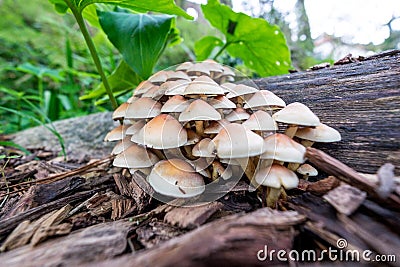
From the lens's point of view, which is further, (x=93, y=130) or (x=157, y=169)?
(x=93, y=130)

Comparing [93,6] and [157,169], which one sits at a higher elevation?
[93,6]

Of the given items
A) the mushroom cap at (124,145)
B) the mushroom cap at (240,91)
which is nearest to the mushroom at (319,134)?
the mushroom cap at (240,91)

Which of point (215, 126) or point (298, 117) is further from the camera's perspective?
point (215, 126)

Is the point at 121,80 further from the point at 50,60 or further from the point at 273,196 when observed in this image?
the point at 50,60

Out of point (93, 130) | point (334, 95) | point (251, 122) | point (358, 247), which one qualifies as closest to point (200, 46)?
point (93, 130)

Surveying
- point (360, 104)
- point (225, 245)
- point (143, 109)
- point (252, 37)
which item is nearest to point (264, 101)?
point (360, 104)

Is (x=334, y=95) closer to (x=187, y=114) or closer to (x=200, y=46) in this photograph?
(x=187, y=114)
